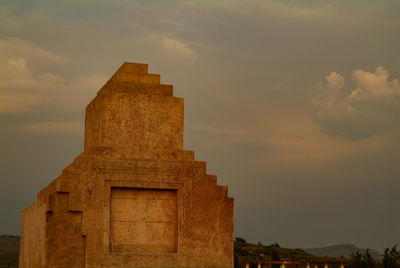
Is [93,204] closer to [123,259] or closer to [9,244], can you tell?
[123,259]

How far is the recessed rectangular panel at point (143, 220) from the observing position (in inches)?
583

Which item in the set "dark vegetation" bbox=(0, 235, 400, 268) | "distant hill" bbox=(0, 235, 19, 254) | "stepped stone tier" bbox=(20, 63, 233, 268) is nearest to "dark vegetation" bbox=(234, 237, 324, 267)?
"dark vegetation" bbox=(0, 235, 400, 268)

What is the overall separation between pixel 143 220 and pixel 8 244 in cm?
5887

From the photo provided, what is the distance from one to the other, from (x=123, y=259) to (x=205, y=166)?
3.13m

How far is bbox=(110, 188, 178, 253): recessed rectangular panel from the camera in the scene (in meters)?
14.8

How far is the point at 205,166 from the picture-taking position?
15.5 meters

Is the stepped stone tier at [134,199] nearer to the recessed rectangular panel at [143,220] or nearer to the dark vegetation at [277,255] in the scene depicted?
the recessed rectangular panel at [143,220]

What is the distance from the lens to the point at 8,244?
69062mm

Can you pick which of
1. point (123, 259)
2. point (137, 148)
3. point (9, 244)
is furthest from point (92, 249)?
point (9, 244)

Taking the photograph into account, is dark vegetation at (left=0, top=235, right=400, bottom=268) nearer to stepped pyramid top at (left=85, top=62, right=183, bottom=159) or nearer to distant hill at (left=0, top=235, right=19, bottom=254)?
distant hill at (left=0, top=235, right=19, bottom=254)

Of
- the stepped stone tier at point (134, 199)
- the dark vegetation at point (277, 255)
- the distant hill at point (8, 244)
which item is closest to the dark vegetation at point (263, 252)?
the dark vegetation at point (277, 255)

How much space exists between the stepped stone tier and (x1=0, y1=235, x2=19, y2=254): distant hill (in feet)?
168

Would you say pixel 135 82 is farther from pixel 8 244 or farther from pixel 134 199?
pixel 8 244

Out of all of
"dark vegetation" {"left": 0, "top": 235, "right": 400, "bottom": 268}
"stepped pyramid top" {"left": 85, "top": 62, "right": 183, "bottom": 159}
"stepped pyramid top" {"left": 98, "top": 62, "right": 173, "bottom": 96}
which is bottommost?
"dark vegetation" {"left": 0, "top": 235, "right": 400, "bottom": 268}
